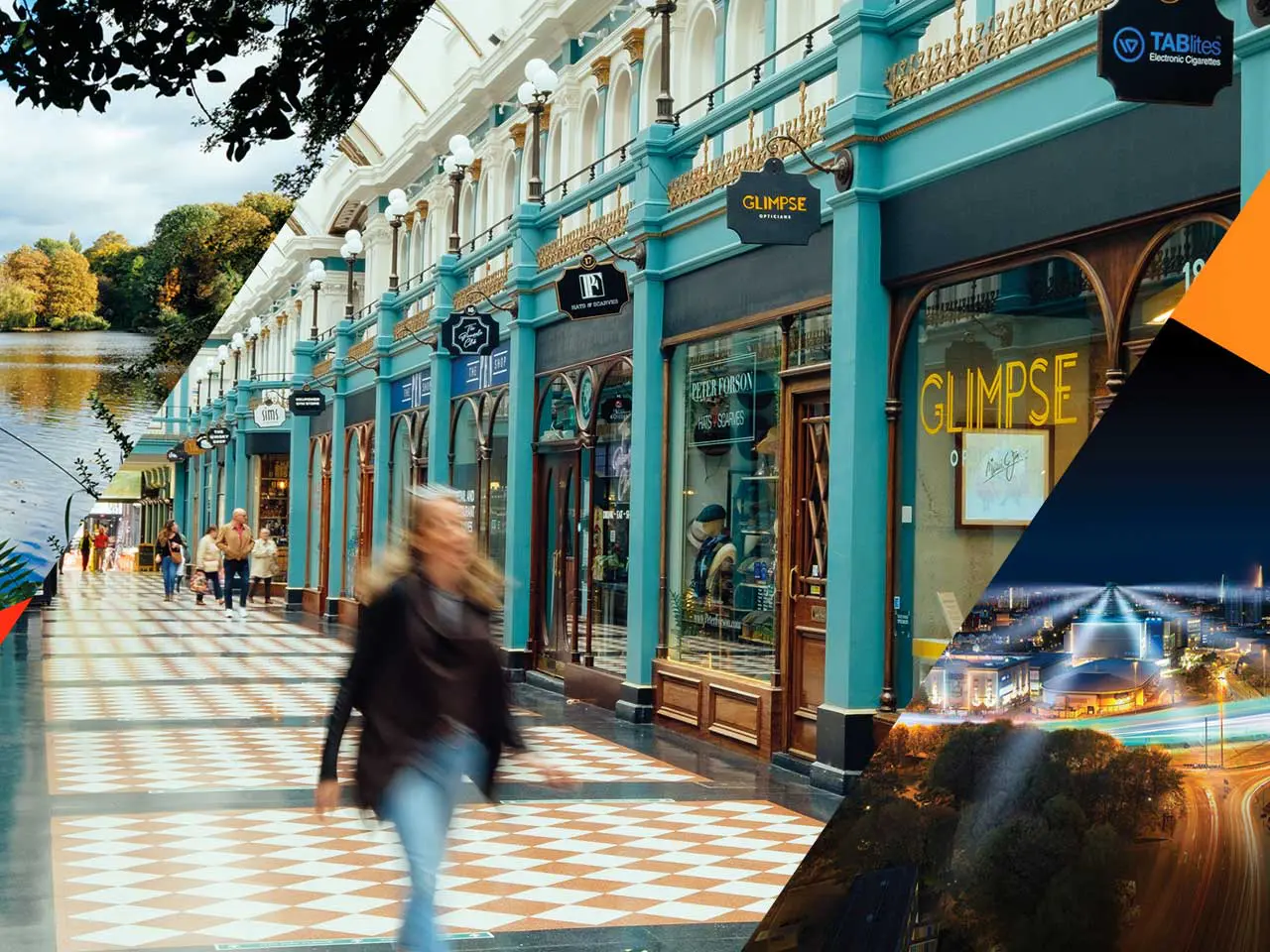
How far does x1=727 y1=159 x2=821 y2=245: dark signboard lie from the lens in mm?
7133

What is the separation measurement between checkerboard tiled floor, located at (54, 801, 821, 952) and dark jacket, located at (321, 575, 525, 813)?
0.72 metres

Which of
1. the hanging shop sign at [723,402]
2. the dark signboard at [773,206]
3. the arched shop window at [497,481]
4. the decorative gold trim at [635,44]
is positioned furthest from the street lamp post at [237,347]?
the arched shop window at [497,481]

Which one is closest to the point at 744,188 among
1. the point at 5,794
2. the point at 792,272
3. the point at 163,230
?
the point at 792,272

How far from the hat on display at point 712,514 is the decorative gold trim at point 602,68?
3675mm

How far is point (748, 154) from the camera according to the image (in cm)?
A: 806

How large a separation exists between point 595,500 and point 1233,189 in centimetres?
652

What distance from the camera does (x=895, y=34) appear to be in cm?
700

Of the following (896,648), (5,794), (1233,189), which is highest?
(1233,189)

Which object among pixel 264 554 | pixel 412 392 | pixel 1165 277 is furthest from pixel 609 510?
pixel 264 554

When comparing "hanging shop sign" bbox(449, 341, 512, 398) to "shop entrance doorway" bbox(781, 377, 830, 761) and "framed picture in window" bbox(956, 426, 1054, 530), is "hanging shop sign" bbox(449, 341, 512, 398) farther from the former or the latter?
"framed picture in window" bbox(956, 426, 1054, 530)

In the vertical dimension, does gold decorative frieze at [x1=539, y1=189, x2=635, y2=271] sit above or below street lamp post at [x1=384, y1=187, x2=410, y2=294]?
above

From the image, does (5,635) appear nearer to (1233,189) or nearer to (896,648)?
(1233,189)

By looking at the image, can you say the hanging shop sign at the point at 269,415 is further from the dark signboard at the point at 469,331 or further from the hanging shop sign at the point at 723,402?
the dark signboard at the point at 469,331

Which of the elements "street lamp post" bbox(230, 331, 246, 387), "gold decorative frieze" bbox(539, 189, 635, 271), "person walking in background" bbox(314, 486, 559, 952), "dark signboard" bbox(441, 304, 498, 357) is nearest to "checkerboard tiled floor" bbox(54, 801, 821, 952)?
"person walking in background" bbox(314, 486, 559, 952)
